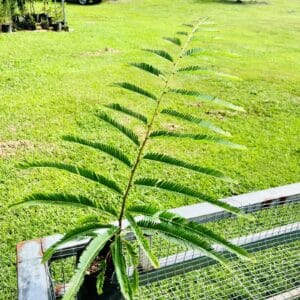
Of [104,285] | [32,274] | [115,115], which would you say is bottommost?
[115,115]

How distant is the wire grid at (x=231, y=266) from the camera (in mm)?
1629

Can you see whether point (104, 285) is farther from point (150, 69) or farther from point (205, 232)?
point (150, 69)

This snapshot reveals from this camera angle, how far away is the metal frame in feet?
4.15

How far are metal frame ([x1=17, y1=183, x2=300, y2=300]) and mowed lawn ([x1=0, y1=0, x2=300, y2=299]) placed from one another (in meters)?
0.41

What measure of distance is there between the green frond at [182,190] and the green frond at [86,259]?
15 cm

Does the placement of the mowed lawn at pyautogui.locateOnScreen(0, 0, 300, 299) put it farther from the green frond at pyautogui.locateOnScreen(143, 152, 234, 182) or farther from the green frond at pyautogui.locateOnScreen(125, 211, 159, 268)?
the green frond at pyautogui.locateOnScreen(125, 211, 159, 268)

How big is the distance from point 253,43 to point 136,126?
21.2 feet

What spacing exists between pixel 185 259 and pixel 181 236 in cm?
73

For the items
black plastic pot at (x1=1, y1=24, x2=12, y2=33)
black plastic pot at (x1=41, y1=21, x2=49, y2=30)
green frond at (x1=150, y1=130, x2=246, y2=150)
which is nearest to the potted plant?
black plastic pot at (x1=1, y1=24, x2=12, y2=33)

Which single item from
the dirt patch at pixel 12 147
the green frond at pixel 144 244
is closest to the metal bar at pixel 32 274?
the green frond at pixel 144 244

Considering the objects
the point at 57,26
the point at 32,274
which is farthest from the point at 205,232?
the point at 57,26

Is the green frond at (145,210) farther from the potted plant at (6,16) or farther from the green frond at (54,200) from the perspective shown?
the potted plant at (6,16)

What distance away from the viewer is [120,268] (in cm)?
91

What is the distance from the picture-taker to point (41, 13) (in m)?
10.9
